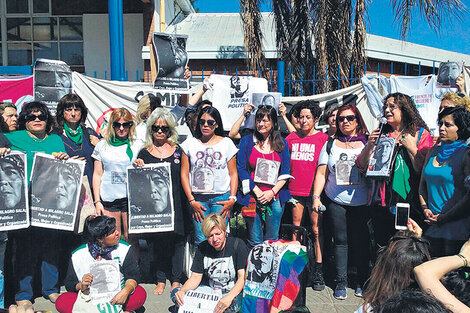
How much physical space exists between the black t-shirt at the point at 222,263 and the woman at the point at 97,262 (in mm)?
577

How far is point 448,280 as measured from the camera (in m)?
2.40

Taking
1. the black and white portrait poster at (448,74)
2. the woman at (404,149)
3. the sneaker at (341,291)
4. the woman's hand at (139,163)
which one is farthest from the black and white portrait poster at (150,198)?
the black and white portrait poster at (448,74)

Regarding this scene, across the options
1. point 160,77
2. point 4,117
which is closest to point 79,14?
point 160,77

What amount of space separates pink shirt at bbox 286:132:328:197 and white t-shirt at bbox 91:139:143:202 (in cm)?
163

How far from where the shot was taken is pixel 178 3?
17.5m

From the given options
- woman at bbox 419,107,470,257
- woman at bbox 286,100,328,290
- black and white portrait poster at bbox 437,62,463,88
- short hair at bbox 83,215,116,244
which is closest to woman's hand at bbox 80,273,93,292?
short hair at bbox 83,215,116,244

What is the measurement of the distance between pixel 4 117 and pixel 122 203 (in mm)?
1479

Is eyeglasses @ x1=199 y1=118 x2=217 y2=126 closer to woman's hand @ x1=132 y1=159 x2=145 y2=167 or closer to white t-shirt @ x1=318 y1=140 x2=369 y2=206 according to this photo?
woman's hand @ x1=132 y1=159 x2=145 y2=167

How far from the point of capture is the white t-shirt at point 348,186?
172 inches

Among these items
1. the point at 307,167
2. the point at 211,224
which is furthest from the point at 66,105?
the point at 307,167

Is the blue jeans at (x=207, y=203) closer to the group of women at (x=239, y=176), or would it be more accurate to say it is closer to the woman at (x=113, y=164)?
the group of women at (x=239, y=176)

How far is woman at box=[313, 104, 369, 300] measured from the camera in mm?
4391

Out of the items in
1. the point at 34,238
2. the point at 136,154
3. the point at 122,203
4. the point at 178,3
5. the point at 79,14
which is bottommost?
the point at 34,238

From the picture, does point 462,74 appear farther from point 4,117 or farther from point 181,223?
point 4,117
